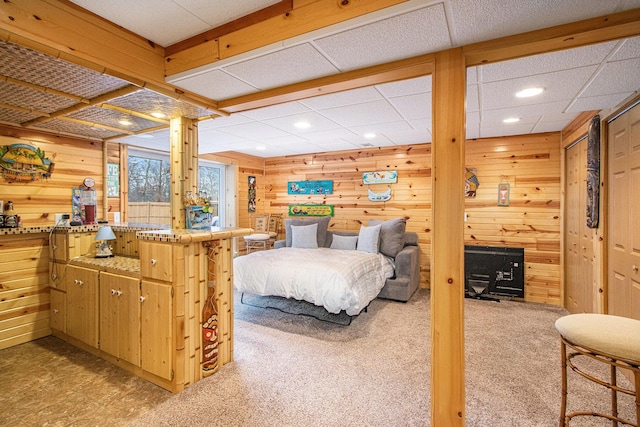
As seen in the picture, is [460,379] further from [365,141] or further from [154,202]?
[154,202]

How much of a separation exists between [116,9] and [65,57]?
40cm

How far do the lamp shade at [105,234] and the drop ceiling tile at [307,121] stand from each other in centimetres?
193

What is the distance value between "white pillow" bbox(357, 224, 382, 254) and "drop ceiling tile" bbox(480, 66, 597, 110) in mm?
2265

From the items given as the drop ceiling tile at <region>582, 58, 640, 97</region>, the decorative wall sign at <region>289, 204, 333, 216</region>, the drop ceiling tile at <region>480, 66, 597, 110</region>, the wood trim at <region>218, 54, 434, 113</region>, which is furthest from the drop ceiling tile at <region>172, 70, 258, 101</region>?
the decorative wall sign at <region>289, 204, 333, 216</region>

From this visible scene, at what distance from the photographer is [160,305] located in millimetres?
2199

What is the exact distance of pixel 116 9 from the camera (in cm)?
171

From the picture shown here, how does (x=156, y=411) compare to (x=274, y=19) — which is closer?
(x=274, y=19)

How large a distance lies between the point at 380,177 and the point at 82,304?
14.1 feet

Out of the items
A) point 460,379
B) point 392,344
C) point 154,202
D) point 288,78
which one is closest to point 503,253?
point 392,344

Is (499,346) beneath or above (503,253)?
beneath

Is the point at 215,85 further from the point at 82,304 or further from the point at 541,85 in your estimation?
the point at 541,85

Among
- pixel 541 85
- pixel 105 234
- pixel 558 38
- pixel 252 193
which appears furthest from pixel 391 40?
pixel 252 193

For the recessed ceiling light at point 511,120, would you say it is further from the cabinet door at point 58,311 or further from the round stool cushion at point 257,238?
the cabinet door at point 58,311

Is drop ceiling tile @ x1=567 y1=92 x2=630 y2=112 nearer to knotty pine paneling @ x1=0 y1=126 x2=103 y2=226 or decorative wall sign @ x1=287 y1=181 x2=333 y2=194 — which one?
decorative wall sign @ x1=287 y1=181 x2=333 y2=194
